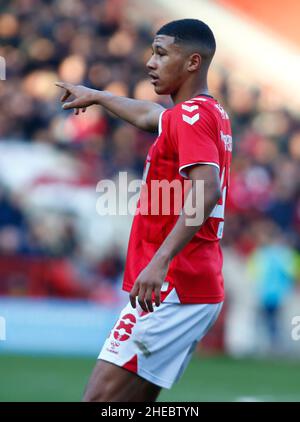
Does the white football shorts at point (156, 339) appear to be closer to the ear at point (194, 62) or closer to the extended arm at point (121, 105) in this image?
the extended arm at point (121, 105)

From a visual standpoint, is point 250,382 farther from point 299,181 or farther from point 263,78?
point 263,78

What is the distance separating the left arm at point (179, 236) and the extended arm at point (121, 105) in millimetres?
746

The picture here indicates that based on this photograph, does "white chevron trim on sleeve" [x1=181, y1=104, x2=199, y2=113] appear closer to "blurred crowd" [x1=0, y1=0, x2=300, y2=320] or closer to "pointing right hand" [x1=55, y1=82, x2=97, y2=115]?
"pointing right hand" [x1=55, y1=82, x2=97, y2=115]

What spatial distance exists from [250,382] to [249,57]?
31.3 feet

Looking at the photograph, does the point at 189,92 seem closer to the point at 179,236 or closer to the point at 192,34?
the point at 192,34

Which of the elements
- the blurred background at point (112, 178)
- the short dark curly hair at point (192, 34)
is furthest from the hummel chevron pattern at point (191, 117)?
the blurred background at point (112, 178)

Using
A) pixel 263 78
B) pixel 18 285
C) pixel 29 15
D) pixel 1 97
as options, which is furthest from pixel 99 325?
pixel 263 78

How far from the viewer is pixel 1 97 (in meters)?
15.2

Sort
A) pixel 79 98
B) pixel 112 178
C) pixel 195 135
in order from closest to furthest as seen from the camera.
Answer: pixel 195 135
pixel 79 98
pixel 112 178

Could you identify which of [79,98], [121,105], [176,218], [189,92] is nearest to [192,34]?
[189,92]

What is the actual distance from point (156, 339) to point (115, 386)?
0.96 feet

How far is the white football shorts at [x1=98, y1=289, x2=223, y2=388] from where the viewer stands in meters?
4.76

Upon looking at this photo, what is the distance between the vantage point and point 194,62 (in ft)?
16.2

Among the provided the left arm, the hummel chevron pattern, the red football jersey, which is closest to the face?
the red football jersey
